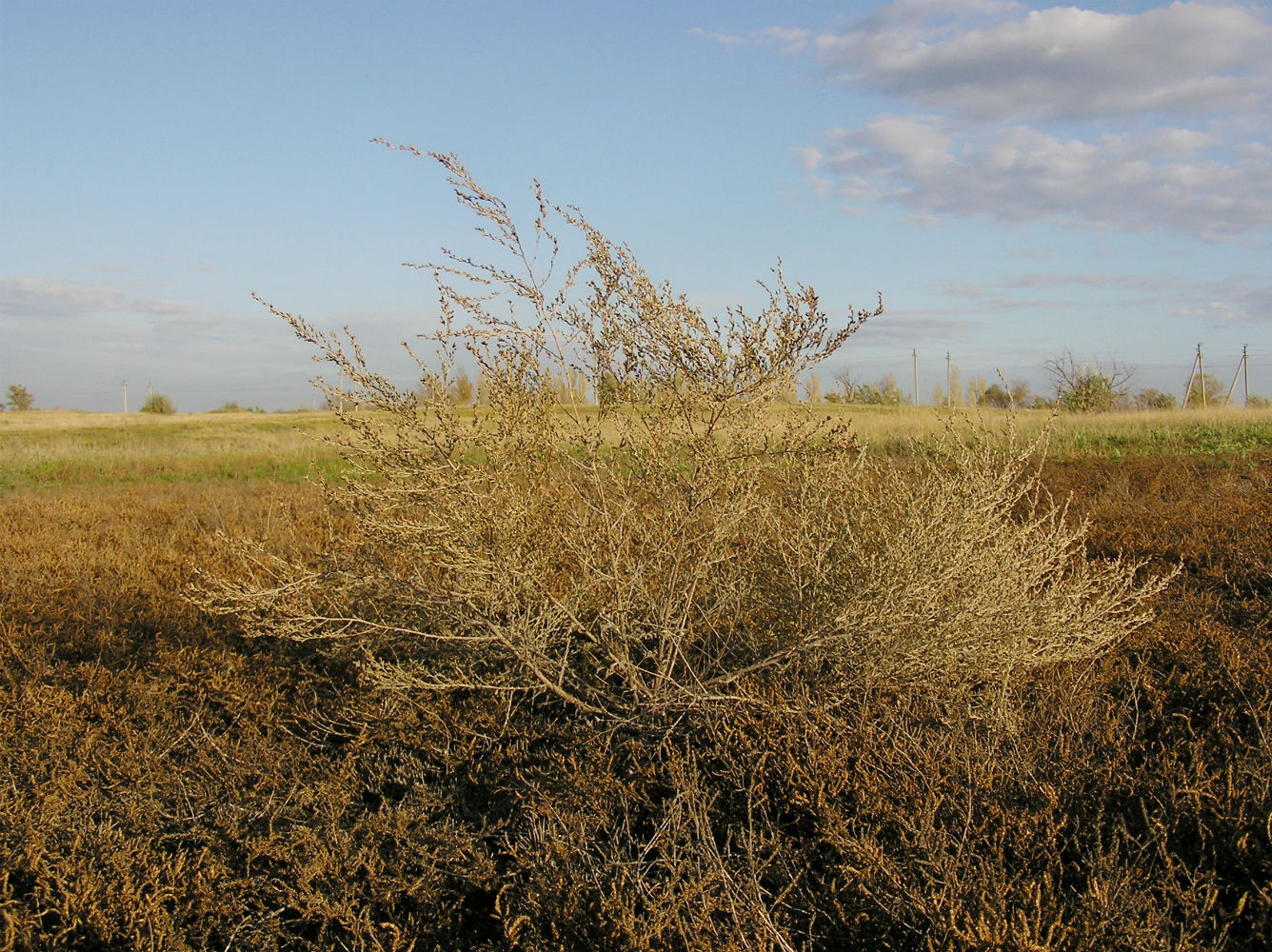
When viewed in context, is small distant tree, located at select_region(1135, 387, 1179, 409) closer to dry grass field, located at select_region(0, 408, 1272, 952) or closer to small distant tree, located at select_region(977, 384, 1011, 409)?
small distant tree, located at select_region(977, 384, 1011, 409)

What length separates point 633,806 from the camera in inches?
124

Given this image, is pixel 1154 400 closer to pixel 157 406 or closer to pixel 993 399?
pixel 993 399

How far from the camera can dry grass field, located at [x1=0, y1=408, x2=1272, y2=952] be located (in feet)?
7.65

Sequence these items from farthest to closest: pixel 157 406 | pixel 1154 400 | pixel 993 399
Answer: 1. pixel 157 406
2. pixel 1154 400
3. pixel 993 399

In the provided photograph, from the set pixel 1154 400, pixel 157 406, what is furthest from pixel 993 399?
pixel 157 406

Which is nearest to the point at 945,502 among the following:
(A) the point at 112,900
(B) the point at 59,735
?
(A) the point at 112,900

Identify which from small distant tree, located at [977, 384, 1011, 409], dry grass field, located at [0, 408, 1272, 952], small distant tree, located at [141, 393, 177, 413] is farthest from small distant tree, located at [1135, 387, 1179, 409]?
small distant tree, located at [141, 393, 177, 413]

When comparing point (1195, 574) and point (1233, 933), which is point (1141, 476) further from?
point (1233, 933)

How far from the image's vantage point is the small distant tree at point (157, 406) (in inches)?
1879

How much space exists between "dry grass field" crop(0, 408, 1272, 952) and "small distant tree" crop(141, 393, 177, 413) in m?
48.9

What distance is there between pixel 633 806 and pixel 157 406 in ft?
173

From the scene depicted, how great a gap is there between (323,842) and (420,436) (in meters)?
1.48

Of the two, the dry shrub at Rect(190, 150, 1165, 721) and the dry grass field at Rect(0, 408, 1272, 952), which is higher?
the dry shrub at Rect(190, 150, 1165, 721)

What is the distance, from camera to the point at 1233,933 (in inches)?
89.4
